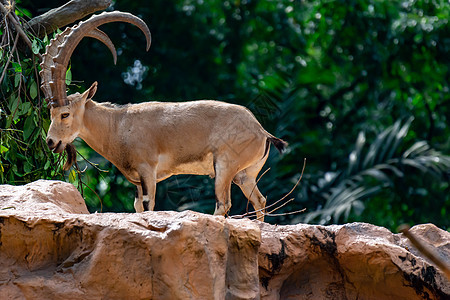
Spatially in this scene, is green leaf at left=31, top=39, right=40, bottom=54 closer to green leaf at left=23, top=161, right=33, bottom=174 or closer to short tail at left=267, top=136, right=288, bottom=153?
green leaf at left=23, top=161, right=33, bottom=174

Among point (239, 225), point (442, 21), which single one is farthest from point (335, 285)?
point (442, 21)

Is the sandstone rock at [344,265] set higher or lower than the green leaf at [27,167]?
higher

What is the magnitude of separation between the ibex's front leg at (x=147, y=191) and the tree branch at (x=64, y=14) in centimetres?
206

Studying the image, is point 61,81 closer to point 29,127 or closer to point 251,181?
point 29,127

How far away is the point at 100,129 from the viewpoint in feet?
25.4

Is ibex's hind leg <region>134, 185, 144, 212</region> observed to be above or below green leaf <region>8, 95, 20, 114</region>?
below

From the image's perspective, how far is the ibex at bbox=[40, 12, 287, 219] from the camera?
24.1 ft

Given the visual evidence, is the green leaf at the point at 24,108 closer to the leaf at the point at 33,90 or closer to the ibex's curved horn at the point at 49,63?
the leaf at the point at 33,90

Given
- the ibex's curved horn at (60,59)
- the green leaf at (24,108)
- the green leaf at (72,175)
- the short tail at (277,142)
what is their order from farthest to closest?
the green leaf at (72,175) → the green leaf at (24,108) → the short tail at (277,142) → the ibex's curved horn at (60,59)

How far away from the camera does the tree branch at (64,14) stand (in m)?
8.45

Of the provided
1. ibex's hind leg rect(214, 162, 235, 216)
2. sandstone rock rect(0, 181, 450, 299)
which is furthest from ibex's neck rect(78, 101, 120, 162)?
sandstone rock rect(0, 181, 450, 299)

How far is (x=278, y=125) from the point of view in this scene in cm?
1373

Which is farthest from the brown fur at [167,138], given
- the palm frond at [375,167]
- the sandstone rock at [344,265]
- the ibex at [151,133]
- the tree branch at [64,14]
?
the palm frond at [375,167]

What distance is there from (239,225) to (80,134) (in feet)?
10.5
